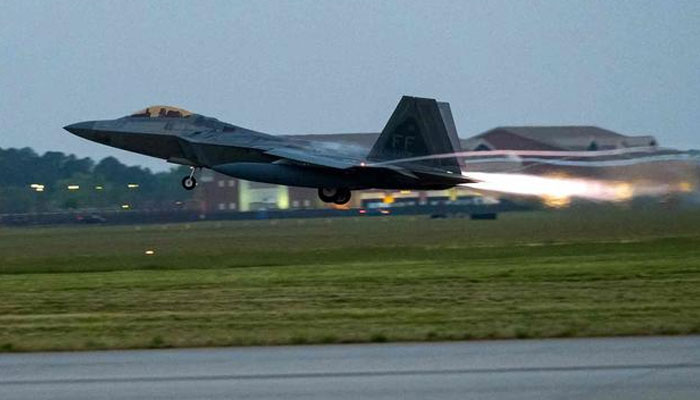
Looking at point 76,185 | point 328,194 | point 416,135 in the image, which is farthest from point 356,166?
point 76,185

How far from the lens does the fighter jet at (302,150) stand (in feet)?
107

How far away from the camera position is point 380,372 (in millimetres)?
12984

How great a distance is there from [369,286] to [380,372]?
34.9ft

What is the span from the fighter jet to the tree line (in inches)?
1291

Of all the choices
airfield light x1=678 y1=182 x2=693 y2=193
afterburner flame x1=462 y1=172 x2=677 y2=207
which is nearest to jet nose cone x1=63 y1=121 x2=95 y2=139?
afterburner flame x1=462 y1=172 x2=677 y2=207

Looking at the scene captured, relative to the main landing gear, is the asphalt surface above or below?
below

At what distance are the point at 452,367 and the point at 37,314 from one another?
9.72 metres

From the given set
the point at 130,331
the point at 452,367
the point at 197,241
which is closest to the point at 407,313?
the point at 130,331

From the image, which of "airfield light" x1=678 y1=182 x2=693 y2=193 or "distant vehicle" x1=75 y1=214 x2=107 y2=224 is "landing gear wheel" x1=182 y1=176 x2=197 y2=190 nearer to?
"airfield light" x1=678 y1=182 x2=693 y2=193

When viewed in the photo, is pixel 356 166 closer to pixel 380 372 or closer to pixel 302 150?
pixel 302 150

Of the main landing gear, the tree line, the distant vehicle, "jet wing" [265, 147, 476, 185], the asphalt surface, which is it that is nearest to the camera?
the asphalt surface

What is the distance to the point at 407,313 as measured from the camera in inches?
754

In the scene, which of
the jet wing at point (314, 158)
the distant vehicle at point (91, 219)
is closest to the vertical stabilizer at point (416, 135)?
the jet wing at point (314, 158)

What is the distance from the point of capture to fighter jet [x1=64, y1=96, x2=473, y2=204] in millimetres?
32500
